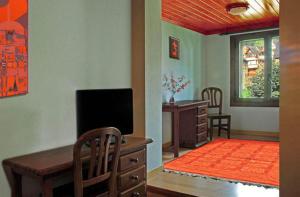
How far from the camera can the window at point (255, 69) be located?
229 inches

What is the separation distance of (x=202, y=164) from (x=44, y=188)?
2.53 metres

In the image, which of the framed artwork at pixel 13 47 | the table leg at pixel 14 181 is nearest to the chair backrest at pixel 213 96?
the framed artwork at pixel 13 47

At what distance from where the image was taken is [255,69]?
602 cm

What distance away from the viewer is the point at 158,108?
3.20 meters

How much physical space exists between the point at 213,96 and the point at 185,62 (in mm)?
1154

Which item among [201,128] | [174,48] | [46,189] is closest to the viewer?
[46,189]

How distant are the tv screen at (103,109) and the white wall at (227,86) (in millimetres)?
4281

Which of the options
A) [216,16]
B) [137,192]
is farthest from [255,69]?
[137,192]

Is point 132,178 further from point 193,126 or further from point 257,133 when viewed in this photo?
point 257,133

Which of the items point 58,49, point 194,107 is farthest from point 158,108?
point 194,107

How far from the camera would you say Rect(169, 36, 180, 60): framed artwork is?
5.04 m

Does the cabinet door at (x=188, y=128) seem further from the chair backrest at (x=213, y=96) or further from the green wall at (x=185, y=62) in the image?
the chair backrest at (x=213, y=96)

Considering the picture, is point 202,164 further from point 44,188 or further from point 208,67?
point 208,67

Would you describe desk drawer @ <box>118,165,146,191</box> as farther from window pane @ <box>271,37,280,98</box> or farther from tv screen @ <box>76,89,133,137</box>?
window pane @ <box>271,37,280,98</box>
